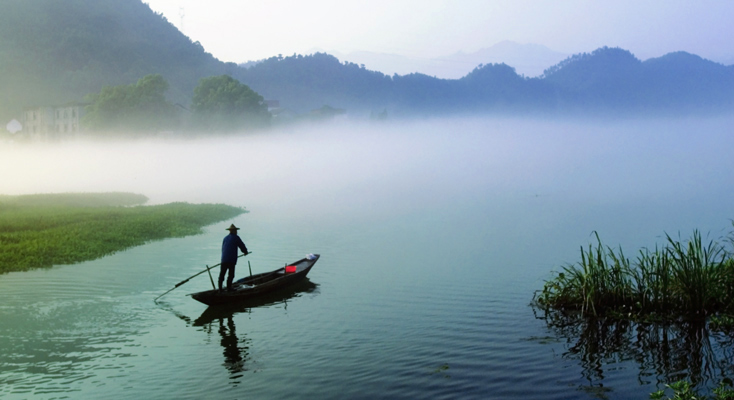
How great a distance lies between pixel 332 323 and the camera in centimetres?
1889

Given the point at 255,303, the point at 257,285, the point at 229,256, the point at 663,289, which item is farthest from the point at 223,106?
the point at 663,289

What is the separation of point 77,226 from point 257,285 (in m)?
18.6

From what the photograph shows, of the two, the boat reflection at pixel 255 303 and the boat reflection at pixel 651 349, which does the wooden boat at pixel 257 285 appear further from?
the boat reflection at pixel 651 349

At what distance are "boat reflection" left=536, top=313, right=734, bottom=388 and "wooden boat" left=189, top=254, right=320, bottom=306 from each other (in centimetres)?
961

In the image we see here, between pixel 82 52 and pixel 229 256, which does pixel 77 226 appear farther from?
pixel 82 52

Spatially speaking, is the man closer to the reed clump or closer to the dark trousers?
the dark trousers

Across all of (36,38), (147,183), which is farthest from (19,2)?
(147,183)

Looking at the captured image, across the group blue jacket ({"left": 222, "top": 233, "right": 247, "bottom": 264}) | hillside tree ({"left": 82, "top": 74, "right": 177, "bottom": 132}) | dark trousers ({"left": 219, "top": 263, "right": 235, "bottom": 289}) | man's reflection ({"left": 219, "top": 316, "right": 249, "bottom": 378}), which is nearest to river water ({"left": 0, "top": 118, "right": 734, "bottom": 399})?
man's reflection ({"left": 219, "top": 316, "right": 249, "bottom": 378})

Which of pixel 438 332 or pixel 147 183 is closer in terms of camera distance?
pixel 438 332

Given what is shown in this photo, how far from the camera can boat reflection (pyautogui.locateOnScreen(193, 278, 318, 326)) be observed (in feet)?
65.3

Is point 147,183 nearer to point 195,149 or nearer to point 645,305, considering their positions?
point 195,149

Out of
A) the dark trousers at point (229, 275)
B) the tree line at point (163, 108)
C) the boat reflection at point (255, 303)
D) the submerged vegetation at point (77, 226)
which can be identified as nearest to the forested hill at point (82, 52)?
the tree line at point (163, 108)

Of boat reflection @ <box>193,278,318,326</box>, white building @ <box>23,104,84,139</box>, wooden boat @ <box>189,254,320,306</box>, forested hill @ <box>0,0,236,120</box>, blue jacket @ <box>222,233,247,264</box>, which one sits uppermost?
forested hill @ <box>0,0,236,120</box>

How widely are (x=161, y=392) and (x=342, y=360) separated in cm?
420
